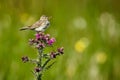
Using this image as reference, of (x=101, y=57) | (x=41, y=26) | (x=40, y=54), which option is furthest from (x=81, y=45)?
(x=40, y=54)

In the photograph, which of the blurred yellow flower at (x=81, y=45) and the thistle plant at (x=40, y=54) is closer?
the thistle plant at (x=40, y=54)

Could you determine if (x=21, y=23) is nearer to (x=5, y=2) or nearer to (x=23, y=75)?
(x=5, y=2)

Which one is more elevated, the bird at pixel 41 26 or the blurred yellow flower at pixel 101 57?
the blurred yellow flower at pixel 101 57

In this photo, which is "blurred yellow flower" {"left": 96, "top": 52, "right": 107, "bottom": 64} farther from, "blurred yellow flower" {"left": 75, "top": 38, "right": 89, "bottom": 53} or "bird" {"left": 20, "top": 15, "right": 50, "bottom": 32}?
"bird" {"left": 20, "top": 15, "right": 50, "bottom": 32}

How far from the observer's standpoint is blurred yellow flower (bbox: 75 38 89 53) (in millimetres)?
4036

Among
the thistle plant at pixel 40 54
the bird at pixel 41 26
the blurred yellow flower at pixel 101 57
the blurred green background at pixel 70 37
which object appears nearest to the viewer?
the thistle plant at pixel 40 54

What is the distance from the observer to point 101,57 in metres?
4.00

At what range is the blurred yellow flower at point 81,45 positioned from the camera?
404 centimetres

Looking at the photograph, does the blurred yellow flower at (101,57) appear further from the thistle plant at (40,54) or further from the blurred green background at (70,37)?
the thistle plant at (40,54)

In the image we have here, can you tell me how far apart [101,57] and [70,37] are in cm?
40

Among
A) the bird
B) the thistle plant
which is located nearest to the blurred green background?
the bird

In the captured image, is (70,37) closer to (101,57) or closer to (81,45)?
(81,45)

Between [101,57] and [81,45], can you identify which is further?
[81,45]

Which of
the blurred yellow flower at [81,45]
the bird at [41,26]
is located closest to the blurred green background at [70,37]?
the blurred yellow flower at [81,45]
